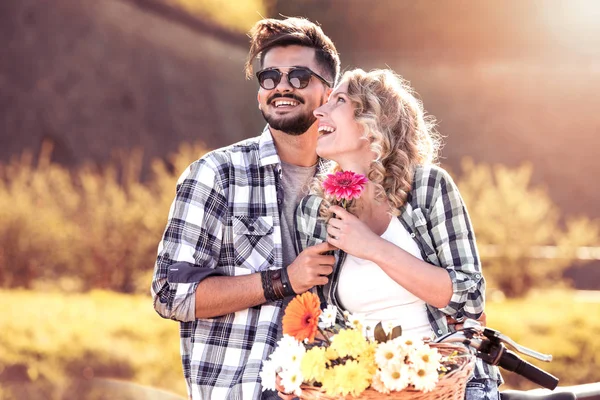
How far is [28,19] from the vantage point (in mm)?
6750

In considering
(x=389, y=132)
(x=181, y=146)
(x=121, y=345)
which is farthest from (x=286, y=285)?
(x=181, y=146)

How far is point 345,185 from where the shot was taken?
224cm

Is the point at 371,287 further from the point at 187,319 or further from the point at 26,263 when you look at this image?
the point at 26,263

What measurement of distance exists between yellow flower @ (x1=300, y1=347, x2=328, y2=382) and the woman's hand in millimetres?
532

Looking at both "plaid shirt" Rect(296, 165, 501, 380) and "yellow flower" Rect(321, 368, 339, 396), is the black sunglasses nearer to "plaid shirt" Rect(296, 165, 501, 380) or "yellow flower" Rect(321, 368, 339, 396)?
"plaid shirt" Rect(296, 165, 501, 380)

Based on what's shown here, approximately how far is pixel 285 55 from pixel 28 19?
4365 mm

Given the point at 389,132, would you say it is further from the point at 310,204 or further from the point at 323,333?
the point at 323,333

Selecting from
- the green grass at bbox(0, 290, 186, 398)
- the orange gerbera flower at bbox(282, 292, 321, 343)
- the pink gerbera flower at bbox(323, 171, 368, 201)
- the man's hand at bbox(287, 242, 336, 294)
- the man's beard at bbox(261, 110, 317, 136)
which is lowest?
the green grass at bbox(0, 290, 186, 398)

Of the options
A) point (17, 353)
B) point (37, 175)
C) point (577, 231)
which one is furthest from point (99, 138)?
point (577, 231)

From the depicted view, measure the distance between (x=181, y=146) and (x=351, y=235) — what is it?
4.64m

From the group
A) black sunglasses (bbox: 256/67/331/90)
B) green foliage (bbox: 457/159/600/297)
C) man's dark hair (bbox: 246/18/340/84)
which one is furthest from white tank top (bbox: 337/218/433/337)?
green foliage (bbox: 457/159/600/297)

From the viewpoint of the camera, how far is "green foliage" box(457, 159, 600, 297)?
6.34m

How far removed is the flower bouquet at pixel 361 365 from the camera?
179 cm

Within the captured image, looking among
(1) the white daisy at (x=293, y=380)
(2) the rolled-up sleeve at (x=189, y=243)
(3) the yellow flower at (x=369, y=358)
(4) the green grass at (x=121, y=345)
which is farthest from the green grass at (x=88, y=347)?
(3) the yellow flower at (x=369, y=358)
